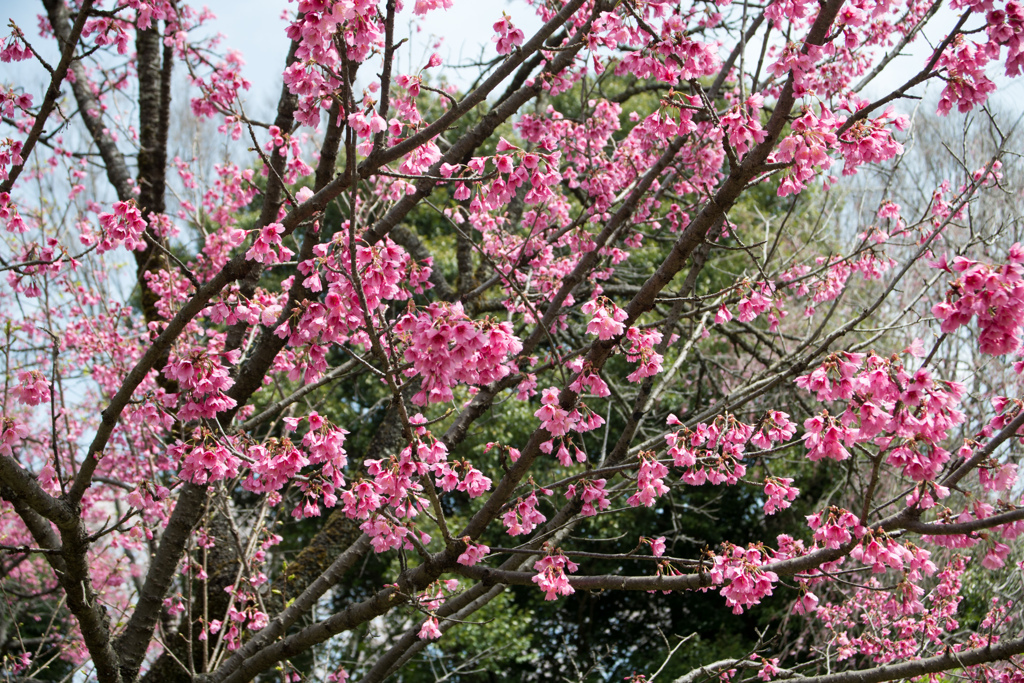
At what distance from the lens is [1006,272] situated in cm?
178

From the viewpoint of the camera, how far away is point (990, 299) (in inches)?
69.1

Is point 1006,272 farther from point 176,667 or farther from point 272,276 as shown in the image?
point 272,276

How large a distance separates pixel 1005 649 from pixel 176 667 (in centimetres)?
436

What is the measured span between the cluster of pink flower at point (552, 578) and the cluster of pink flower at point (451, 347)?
75 centimetres

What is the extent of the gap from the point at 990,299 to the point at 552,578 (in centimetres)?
153

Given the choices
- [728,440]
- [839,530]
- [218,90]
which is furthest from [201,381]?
[218,90]

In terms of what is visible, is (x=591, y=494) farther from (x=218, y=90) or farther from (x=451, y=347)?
(x=218, y=90)

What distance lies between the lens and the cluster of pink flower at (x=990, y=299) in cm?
175

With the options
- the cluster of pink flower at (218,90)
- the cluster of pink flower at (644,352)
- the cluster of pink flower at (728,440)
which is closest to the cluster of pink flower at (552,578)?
the cluster of pink flower at (728,440)

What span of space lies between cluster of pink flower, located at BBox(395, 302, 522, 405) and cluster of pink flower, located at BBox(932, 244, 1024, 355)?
46.2 inches

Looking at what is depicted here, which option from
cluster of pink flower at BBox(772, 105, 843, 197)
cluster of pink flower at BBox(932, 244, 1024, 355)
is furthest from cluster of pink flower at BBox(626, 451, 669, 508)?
cluster of pink flower at BBox(772, 105, 843, 197)

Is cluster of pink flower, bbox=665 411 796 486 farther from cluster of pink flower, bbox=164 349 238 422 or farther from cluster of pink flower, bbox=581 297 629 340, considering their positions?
cluster of pink flower, bbox=164 349 238 422

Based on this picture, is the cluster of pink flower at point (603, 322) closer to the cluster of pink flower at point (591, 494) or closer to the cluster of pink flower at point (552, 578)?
the cluster of pink flower at point (591, 494)

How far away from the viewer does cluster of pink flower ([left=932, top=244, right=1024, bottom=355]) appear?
1.75 m
